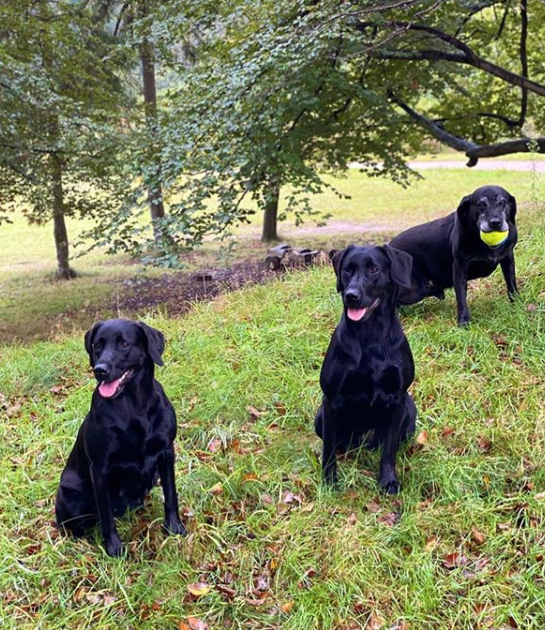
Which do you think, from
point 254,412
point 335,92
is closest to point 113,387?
point 254,412

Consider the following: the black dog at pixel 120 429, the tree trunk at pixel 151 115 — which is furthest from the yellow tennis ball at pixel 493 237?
the tree trunk at pixel 151 115

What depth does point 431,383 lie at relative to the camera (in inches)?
172

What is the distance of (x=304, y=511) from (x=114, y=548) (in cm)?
A: 100

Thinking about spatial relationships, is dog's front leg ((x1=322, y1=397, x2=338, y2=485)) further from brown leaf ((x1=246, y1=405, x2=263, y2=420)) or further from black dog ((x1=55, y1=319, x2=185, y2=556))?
brown leaf ((x1=246, y1=405, x2=263, y2=420))

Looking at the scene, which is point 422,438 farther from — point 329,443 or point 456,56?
point 456,56

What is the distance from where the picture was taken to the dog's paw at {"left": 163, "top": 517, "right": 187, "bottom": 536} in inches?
129

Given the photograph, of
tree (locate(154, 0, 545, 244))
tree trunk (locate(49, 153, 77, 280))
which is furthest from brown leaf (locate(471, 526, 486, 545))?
tree trunk (locate(49, 153, 77, 280))

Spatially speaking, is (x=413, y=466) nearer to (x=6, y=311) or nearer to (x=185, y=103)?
(x=185, y=103)

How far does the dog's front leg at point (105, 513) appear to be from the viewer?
3.01m

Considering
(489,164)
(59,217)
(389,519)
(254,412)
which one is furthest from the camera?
(489,164)

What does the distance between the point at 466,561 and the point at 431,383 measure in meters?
1.55

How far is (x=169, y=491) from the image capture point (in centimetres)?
324

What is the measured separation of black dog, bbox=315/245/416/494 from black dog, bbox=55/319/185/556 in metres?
0.88

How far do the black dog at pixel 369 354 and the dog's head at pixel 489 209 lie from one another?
1.64m
